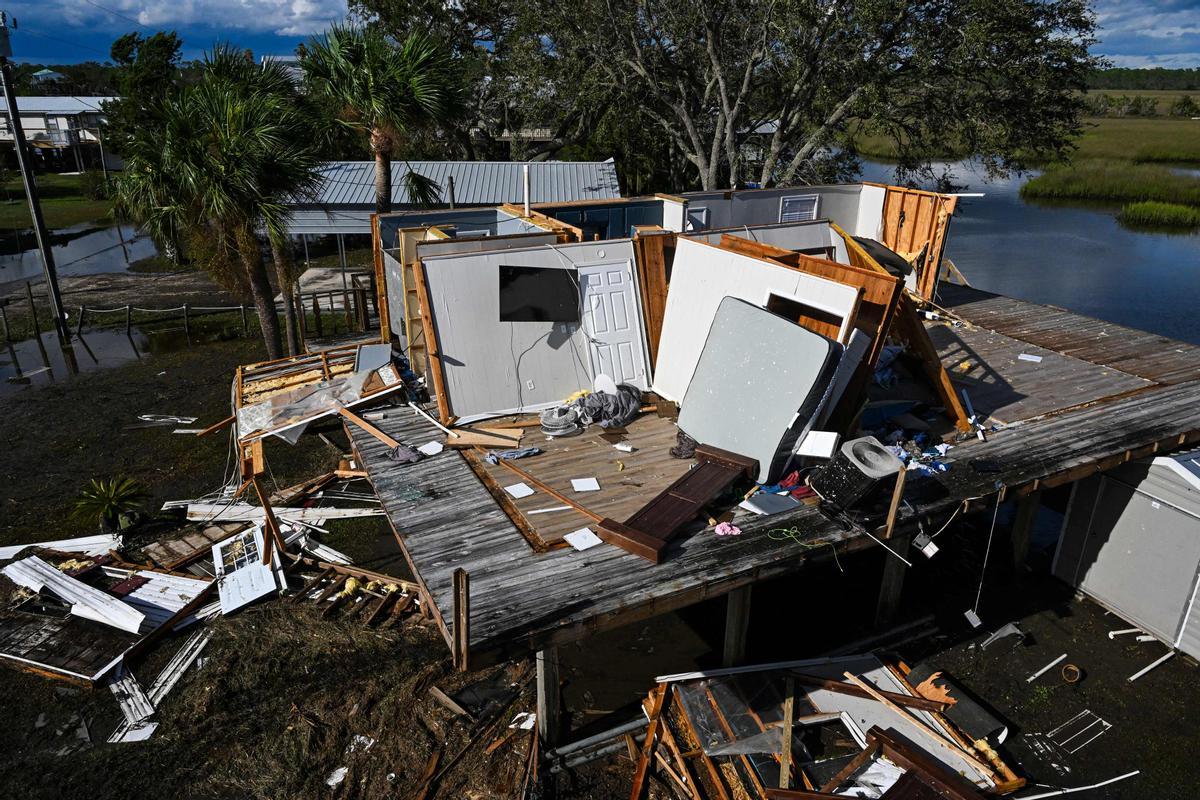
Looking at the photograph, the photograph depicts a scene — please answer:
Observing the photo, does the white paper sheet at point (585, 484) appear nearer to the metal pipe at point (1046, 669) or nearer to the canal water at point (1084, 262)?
the metal pipe at point (1046, 669)

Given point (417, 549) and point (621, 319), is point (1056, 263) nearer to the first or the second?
point (621, 319)

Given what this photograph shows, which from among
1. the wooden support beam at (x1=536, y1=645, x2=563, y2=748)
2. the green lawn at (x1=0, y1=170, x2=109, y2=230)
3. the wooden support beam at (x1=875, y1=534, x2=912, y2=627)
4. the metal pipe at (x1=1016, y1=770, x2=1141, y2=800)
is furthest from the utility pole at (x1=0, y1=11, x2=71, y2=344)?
the metal pipe at (x1=1016, y1=770, x2=1141, y2=800)

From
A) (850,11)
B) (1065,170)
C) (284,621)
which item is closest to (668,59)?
(850,11)

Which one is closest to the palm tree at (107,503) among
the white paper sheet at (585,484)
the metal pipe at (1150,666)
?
the white paper sheet at (585,484)

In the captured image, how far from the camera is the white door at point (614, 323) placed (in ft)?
41.0

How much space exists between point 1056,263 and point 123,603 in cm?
3797

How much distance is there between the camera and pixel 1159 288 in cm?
3061

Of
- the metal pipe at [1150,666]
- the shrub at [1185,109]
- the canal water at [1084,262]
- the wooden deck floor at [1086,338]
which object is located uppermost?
the shrub at [1185,109]

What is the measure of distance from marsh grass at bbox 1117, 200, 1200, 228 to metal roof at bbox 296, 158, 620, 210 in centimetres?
3182

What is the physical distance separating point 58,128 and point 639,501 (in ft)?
243

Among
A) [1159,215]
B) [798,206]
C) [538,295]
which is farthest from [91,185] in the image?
[1159,215]

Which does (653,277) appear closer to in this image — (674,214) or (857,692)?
(674,214)

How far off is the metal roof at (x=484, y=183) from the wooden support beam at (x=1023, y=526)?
1865 centimetres

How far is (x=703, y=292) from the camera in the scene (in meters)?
12.0
